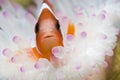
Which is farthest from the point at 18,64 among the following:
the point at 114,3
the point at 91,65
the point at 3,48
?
the point at 114,3

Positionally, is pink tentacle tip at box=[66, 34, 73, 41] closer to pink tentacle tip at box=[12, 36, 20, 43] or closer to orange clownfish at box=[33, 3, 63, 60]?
orange clownfish at box=[33, 3, 63, 60]

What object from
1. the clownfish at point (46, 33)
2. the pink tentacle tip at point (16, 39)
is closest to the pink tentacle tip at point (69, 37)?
the clownfish at point (46, 33)

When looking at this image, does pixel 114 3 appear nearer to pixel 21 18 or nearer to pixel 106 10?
pixel 106 10

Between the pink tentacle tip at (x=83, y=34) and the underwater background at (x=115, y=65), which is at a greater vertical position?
the pink tentacle tip at (x=83, y=34)

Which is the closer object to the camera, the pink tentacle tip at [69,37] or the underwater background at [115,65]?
the pink tentacle tip at [69,37]

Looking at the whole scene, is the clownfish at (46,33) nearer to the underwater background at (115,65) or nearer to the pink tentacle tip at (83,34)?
the pink tentacle tip at (83,34)

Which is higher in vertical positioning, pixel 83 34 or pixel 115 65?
pixel 83 34

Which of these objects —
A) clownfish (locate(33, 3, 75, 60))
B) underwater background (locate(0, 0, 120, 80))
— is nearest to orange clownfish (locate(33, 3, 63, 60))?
clownfish (locate(33, 3, 75, 60))

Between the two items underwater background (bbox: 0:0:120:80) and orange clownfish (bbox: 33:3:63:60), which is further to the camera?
underwater background (bbox: 0:0:120:80)

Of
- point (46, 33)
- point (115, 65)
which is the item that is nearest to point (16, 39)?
point (46, 33)

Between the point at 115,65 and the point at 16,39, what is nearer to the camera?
the point at 16,39

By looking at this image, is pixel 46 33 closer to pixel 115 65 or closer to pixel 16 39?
pixel 16 39

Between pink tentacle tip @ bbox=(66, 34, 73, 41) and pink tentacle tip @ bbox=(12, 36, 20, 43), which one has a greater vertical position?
pink tentacle tip @ bbox=(66, 34, 73, 41)
